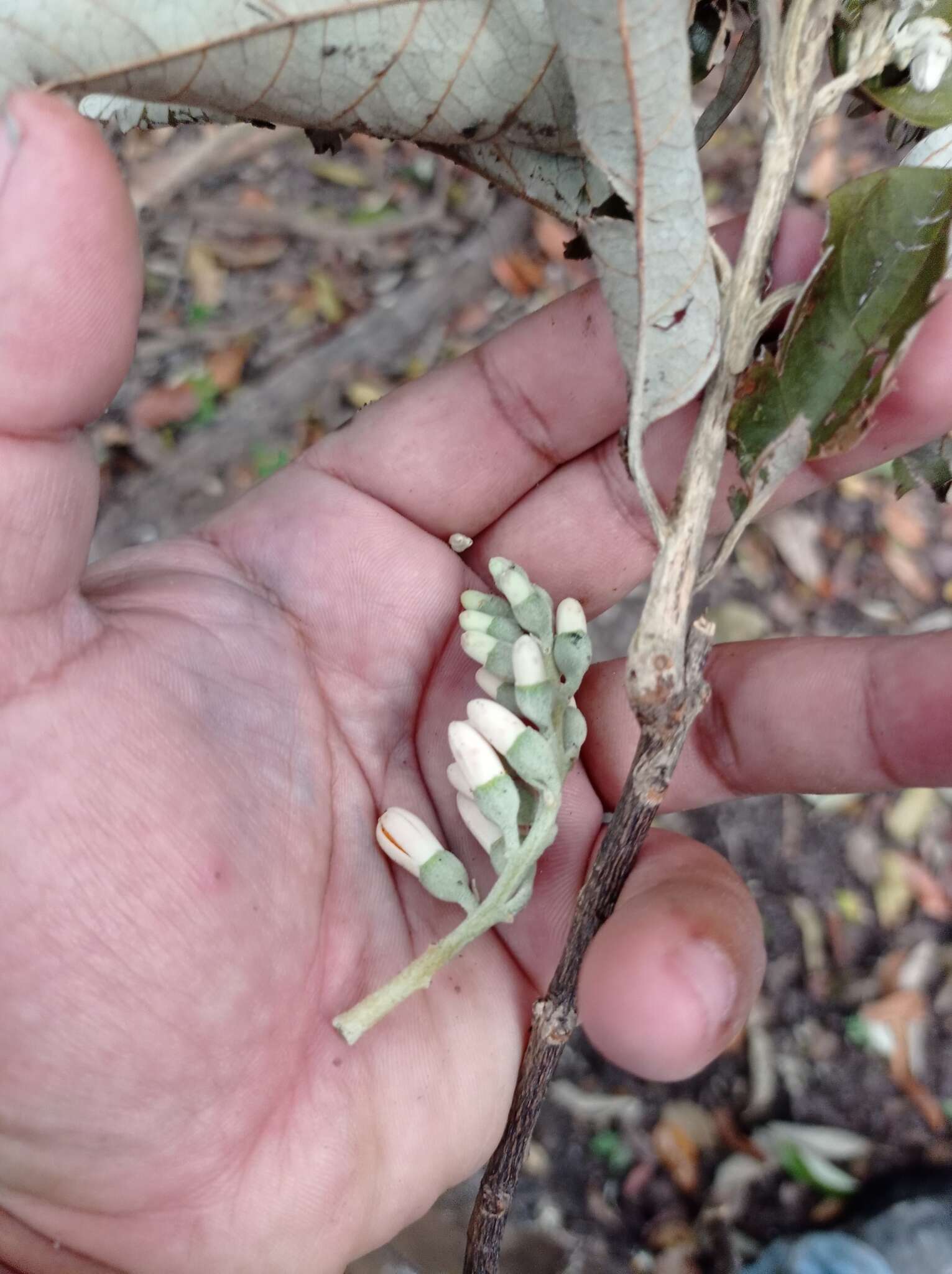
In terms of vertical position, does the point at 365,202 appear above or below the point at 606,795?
above

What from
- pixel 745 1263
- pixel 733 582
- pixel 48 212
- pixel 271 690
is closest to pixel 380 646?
pixel 271 690

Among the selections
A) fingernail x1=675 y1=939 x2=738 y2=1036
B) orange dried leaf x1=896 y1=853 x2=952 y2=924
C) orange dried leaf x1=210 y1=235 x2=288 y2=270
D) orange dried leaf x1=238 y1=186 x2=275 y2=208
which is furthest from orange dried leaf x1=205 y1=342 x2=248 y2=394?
orange dried leaf x1=896 y1=853 x2=952 y2=924

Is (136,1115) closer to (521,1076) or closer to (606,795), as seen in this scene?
(521,1076)

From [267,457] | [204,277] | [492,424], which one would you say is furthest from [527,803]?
[204,277]

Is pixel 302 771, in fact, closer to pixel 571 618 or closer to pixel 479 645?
pixel 479 645

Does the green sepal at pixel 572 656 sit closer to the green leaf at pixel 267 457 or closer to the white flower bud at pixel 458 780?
the white flower bud at pixel 458 780

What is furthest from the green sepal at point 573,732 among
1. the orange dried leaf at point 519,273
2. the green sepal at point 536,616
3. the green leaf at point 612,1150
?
the orange dried leaf at point 519,273

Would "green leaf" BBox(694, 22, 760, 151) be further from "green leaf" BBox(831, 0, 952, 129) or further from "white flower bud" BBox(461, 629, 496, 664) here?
"white flower bud" BBox(461, 629, 496, 664)
